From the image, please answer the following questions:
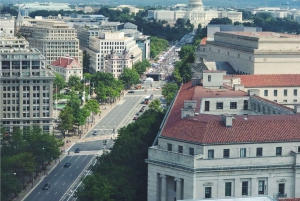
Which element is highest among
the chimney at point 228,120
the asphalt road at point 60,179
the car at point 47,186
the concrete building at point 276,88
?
the chimney at point 228,120

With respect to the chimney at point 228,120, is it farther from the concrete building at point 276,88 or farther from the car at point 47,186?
the concrete building at point 276,88

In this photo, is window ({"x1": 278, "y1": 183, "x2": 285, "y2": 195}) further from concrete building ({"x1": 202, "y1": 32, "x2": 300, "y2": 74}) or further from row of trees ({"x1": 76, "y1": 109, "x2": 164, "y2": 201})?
concrete building ({"x1": 202, "y1": 32, "x2": 300, "y2": 74})

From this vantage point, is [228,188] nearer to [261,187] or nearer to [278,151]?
[261,187]

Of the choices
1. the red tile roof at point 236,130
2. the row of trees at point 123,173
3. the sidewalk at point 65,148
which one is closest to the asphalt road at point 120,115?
the sidewalk at point 65,148

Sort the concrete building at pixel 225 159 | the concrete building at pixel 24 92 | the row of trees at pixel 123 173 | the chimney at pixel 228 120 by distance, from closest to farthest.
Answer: the concrete building at pixel 225 159
the chimney at pixel 228 120
the row of trees at pixel 123 173
the concrete building at pixel 24 92

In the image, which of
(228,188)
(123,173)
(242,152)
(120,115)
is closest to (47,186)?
(123,173)

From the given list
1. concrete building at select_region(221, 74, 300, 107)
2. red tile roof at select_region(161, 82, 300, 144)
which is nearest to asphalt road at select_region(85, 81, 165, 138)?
concrete building at select_region(221, 74, 300, 107)
